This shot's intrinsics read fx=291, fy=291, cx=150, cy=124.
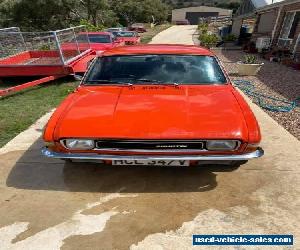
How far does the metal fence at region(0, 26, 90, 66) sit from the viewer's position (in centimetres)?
913

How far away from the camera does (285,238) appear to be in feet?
9.46

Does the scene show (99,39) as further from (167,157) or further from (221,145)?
(221,145)

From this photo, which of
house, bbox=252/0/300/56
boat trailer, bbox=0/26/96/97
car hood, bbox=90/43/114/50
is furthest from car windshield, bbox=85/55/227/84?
house, bbox=252/0/300/56

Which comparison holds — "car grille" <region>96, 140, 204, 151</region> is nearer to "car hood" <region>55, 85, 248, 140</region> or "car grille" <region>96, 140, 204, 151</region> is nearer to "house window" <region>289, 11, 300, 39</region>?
"car hood" <region>55, 85, 248, 140</region>

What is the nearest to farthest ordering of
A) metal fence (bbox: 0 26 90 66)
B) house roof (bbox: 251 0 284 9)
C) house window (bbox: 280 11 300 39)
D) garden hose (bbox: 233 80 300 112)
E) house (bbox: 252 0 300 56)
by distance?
garden hose (bbox: 233 80 300 112) < metal fence (bbox: 0 26 90 66) < house (bbox: 252 0 300 56) < house window (bbox: 280 11 300 39) < house roof (bbox: 251 0 284 9)

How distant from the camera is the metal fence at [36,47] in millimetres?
9133

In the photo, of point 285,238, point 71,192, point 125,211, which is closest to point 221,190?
point 285,238

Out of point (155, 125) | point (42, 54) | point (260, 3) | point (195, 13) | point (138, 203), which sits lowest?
point (195, 13)

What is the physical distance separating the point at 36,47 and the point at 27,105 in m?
3.81

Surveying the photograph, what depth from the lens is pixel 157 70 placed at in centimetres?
424

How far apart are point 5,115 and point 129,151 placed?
14.2 ft

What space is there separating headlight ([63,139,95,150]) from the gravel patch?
3.82 m

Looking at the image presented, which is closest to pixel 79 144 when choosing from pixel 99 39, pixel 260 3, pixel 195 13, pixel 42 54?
pixel 42 54

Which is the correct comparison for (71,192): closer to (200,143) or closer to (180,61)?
(200,143)
